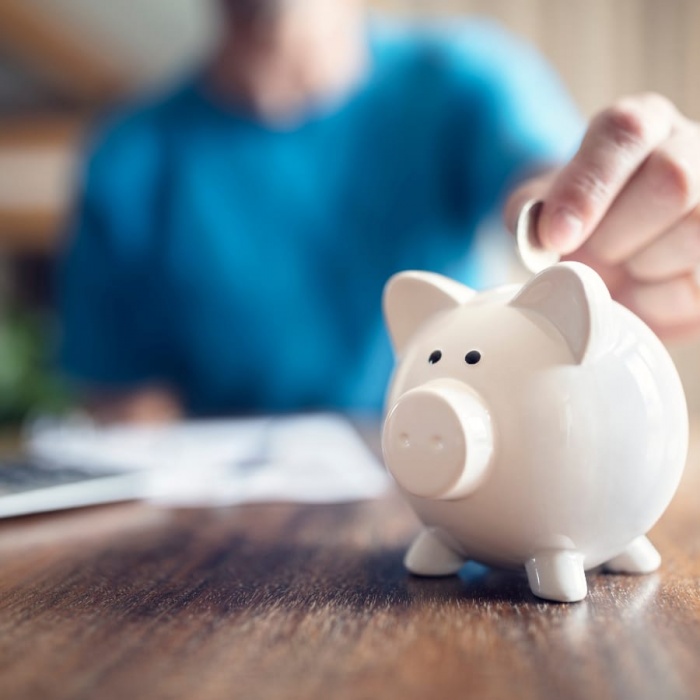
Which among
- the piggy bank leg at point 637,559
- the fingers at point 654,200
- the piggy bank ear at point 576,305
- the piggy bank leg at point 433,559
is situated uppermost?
the fingers at point 654,200

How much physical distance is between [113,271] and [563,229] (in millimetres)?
1336

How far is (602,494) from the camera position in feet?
1.26

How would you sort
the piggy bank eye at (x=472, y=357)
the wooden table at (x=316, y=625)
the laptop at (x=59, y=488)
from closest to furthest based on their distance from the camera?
the wooden table at (x=316, y=625), the piggy bank eye at (x=472, y=357), the laptop at (x=59, y=488)

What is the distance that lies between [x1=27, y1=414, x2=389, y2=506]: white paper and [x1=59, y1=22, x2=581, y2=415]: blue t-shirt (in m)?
0.33

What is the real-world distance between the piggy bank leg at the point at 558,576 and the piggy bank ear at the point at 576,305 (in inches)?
3.9

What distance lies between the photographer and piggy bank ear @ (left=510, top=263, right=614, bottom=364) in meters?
0.38

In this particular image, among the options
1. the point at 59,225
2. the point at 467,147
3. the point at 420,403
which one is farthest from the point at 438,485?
the point at 59,225

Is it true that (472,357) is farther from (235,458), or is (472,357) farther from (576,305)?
(235,458)

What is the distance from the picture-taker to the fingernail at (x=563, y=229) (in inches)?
17.2

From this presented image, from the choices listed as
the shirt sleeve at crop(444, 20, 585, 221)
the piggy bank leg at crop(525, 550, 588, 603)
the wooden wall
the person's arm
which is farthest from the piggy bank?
the wooden wall

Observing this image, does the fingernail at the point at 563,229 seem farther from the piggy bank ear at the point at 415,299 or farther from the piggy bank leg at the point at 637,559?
the piggy bank leg at the point at 637,559

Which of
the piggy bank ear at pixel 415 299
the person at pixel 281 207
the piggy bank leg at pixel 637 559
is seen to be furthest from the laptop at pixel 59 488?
the person at pixel 281 207

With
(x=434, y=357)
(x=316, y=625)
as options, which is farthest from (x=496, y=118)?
(x=316, y=625)

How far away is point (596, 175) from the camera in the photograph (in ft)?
1.46
